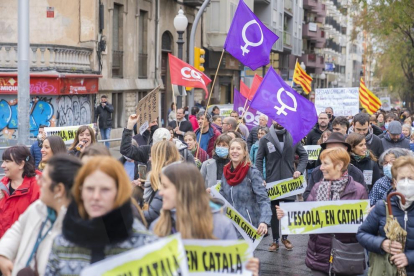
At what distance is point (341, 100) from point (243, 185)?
1548 cm

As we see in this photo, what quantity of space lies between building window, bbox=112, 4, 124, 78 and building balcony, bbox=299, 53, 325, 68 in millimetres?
43888

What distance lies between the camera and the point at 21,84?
13914 mm

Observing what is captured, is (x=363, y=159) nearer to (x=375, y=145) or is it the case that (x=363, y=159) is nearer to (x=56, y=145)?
(x=375, y=145)

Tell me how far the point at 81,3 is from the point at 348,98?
1000cm

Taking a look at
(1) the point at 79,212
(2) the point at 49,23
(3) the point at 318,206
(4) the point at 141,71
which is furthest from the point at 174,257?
(4) the point at 141,71

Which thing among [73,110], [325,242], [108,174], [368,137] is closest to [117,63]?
[73,110]

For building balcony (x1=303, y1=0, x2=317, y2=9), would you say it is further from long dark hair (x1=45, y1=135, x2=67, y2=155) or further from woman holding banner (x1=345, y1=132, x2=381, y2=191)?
long dark hair (x1=45, y1=135, x2=67, y2=155)

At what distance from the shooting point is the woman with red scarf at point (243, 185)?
8.27 meters

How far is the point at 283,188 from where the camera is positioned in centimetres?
1048

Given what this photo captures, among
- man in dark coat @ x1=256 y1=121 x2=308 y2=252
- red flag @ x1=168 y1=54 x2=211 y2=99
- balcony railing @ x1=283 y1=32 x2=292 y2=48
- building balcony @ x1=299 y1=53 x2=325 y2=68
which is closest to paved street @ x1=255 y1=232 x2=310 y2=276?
man in dark coat @ x1=256 y1=121 x2=308 y2=252

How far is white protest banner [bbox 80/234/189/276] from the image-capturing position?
3779mm

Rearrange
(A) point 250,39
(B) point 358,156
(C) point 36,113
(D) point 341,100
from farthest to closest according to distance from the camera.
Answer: (C) point 36,113
(D) point 341,100
(A) point 250,39
(B) point 358,156

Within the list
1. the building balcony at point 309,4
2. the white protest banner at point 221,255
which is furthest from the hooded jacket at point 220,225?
Answer: the building balcony at point 309,4

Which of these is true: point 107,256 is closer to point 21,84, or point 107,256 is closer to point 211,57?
point 21,84
